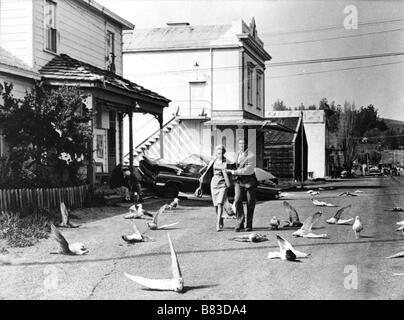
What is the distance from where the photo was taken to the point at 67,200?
36.1ft

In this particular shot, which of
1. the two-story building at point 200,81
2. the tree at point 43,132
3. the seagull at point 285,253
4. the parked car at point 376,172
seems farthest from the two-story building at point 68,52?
the parked car at point 376,172

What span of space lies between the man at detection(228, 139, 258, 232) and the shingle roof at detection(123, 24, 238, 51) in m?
6.28

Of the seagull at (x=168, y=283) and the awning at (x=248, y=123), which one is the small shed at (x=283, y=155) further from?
the seagull at (x=168, y=283)

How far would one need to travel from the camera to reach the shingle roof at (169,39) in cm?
1648

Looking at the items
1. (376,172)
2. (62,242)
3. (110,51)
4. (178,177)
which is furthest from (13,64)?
(376,172)

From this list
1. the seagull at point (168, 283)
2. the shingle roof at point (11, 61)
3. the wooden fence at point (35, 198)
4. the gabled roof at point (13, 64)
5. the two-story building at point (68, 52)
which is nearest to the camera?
the seagull at point (168, 283)

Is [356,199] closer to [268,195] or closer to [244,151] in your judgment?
[268,195]

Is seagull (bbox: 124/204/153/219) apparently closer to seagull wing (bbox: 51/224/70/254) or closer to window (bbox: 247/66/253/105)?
seagull wing (bbox: 51/224/70/254)

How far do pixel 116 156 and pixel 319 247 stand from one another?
13333 mm

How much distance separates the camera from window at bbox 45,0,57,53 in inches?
576

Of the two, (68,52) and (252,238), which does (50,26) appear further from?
(252,238)

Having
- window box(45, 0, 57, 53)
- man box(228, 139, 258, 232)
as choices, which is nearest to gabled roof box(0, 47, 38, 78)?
window box(45, 0, 57, 53)

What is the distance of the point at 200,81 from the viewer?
18.1 meters

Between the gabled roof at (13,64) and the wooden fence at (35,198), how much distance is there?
359 centimetres
